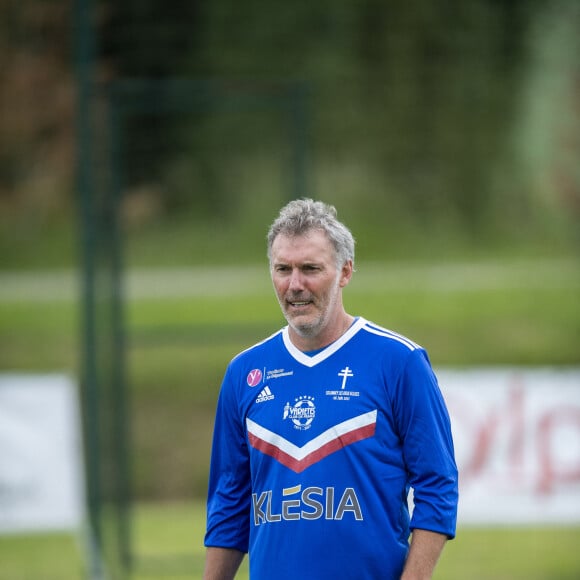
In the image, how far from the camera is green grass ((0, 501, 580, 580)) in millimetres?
8758

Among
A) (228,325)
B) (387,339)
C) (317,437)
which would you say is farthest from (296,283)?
(228,325)

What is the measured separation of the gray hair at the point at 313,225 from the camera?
10.7ft

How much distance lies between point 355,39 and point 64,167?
489cm

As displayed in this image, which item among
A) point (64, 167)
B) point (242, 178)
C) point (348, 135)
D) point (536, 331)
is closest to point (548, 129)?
point (348, 135)

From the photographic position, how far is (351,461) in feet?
10.4

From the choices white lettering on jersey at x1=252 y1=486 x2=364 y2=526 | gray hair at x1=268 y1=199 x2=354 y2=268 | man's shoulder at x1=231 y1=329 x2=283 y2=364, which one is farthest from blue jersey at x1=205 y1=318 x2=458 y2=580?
gray hair at x1=268 y1=199 x2=354 y2=268

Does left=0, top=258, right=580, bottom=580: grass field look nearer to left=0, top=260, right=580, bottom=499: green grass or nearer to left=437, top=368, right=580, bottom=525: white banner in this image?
left=0, top=260, right=580, bottom=499: green grass

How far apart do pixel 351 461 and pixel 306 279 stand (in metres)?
0.49

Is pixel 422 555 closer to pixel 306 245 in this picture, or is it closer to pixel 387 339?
pixel 387 339

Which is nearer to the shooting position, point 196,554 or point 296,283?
point 296,283

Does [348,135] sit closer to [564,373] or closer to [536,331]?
[536,331]

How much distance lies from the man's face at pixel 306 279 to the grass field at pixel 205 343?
215 inches

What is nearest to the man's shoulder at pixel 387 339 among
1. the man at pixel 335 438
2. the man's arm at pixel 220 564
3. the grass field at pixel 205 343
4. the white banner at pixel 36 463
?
the man at pixel 335 438

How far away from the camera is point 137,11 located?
10414 millimetres
